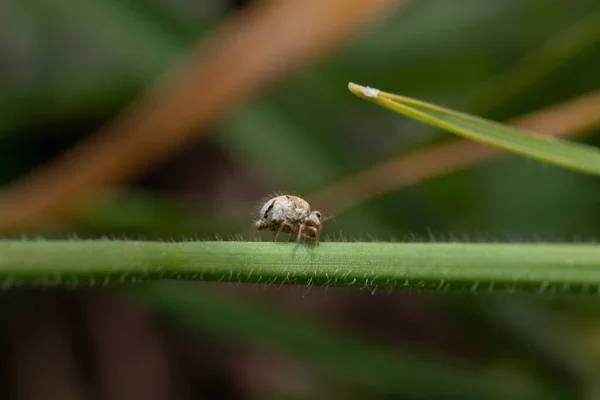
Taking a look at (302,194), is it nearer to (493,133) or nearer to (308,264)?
(493,133)

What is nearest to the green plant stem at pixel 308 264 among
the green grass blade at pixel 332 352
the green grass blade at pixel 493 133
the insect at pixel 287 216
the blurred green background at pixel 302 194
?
the green grass blade at pixel 493 133

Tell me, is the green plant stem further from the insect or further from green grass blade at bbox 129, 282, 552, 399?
green grass blade at bbox 129, 282, 552, 399

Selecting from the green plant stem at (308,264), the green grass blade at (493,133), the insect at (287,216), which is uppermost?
the green grass blade at (493,133)

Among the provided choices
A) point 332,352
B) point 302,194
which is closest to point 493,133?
point 302,194

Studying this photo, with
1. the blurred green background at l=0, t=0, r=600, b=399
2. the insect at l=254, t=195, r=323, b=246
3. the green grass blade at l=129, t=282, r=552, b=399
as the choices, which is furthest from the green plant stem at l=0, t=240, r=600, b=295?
the green grass blade at l=129, t=282, r=552, b=399

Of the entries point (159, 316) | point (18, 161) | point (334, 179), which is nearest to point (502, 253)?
point (334, 179)

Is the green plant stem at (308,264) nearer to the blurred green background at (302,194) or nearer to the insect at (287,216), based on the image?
the insect at (287,216)

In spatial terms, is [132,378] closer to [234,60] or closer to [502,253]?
[234,60]
